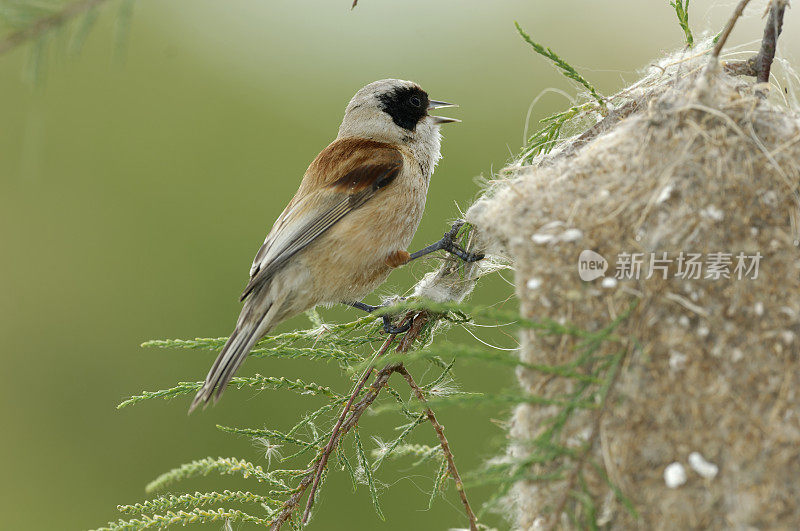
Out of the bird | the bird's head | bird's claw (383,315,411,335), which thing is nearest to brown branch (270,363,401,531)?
bird's claw (383,315,411,335)

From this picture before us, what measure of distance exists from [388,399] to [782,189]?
60.0 inches

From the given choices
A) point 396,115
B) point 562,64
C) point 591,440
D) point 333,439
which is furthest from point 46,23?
point 396,115

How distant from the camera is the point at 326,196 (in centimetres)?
322

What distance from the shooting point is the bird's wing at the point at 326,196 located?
3.04 m

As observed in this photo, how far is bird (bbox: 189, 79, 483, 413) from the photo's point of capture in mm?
3000

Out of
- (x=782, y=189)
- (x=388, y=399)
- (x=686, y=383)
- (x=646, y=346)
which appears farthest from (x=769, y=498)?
(x=388, y=399)

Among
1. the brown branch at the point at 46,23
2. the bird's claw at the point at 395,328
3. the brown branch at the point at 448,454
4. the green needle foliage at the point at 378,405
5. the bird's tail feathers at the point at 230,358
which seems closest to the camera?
the brown branch at the point at 46,23

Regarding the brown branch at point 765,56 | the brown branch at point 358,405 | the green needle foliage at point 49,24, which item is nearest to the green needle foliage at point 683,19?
the brown branch at point 765,56

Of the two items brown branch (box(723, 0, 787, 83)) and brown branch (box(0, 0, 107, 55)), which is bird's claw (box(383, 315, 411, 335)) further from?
brown branch (box(0, 0, 107, 55))

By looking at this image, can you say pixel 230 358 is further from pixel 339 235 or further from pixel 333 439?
pixel 339 235

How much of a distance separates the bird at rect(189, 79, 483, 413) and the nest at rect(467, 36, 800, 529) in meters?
1.07

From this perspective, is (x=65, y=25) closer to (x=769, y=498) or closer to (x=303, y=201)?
(x=769, y=498)

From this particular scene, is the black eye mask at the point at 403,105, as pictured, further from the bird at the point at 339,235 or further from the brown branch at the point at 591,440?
the brown branch at the point at 591,440

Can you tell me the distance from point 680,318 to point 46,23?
1.41 m
